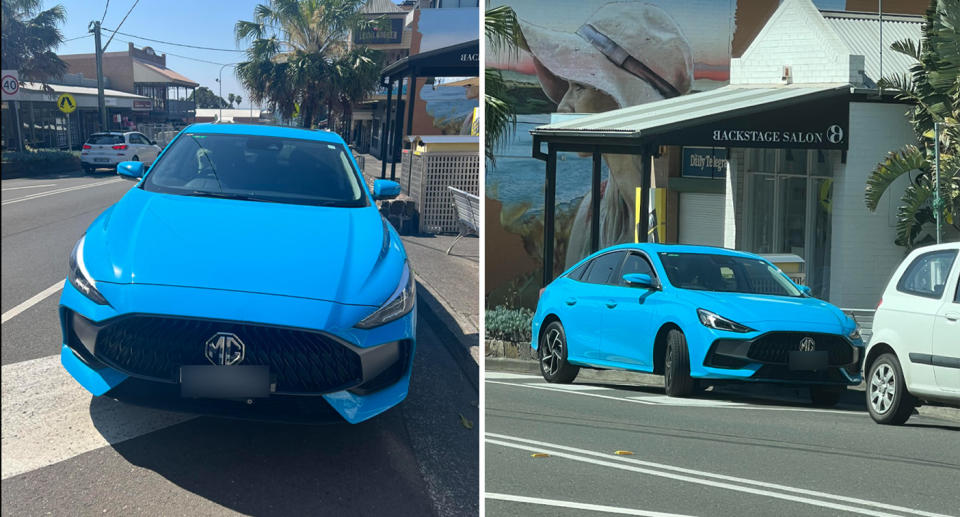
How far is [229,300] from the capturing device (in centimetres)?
208

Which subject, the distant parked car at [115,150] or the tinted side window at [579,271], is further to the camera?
the tinted side window at [579,271]

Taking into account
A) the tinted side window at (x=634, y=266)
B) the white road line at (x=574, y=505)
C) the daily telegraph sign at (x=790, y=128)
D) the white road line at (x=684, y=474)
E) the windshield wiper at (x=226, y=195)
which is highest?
the daily telegraph sign at (x=790, y=128)

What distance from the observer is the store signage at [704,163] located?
4.56 m

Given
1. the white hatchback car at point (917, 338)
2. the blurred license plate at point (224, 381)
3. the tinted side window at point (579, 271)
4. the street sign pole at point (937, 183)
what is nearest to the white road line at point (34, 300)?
the blurred license plate at point (224, 381)

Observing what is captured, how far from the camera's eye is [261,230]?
243 cm

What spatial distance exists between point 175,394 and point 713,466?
264cm

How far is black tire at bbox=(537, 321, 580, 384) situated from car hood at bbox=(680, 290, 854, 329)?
0.77 meters

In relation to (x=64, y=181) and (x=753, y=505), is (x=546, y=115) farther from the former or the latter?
(x=64, y=181)

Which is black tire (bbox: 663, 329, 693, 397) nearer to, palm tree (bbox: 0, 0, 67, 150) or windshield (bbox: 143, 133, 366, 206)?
windshield (bbox: 143, 133, 366, 206)

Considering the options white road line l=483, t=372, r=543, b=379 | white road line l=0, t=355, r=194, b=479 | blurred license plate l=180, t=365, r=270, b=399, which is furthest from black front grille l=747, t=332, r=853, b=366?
white road line l=0, t=355, r=194, b=479

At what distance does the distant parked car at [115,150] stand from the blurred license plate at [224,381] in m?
0.50

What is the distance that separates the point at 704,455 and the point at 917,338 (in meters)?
1.04

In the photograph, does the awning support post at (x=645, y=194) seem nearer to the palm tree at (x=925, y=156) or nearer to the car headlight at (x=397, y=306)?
the palm tree at (x=925, y=156)

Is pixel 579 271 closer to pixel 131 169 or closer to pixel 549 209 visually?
pixel 549 209
